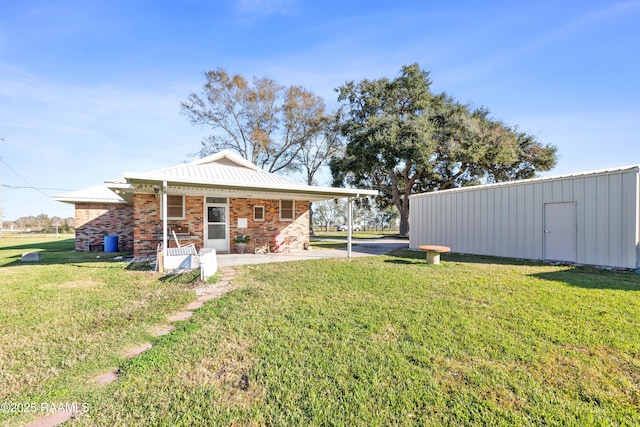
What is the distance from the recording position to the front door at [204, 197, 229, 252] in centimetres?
1126

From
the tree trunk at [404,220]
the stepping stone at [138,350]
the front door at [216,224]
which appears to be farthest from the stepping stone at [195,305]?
the tree trunk at [404,220]

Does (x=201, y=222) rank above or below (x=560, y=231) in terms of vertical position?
above

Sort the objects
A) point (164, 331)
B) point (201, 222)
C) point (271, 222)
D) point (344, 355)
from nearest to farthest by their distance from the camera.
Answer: point (344, 355) → point (164, 331) → point (201, 222) → point (271, 222)

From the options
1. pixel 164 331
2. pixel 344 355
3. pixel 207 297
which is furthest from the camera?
pixel 207 297

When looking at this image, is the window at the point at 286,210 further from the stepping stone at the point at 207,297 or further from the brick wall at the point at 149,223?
the stepping stone at the point at 207,297

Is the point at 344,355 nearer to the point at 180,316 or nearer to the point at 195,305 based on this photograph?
the point at 180,316

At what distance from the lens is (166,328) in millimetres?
3961

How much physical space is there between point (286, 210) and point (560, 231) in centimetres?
945

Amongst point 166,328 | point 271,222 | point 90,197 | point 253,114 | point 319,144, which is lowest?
point 166,328

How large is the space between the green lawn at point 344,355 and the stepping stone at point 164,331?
0.16m

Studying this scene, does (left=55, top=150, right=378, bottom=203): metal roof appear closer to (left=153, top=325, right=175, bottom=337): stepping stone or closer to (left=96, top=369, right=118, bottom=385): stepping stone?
(left=153, top=325, right=175, bottom=337): stepping stone

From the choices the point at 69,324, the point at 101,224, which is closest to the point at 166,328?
the point at 69,324

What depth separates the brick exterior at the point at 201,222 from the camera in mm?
10281

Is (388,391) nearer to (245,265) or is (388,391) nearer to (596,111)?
(245,265)
